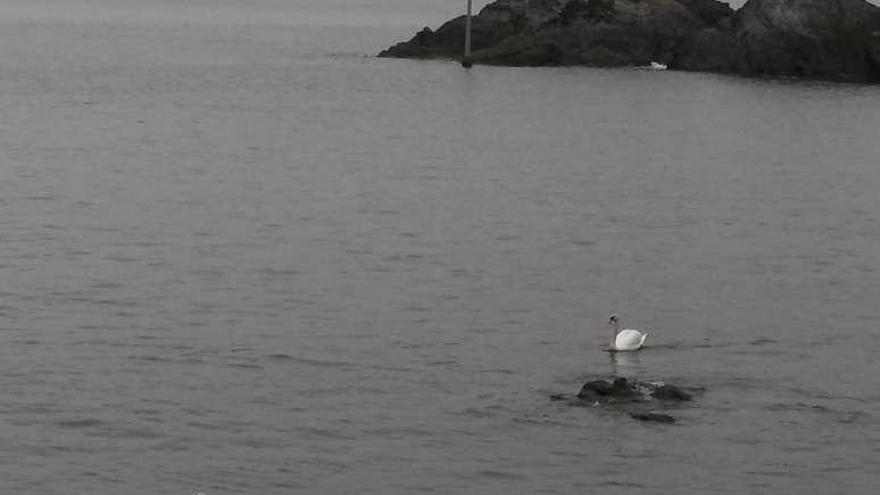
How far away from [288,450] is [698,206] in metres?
31.0

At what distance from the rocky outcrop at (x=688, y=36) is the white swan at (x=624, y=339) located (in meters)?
66.7

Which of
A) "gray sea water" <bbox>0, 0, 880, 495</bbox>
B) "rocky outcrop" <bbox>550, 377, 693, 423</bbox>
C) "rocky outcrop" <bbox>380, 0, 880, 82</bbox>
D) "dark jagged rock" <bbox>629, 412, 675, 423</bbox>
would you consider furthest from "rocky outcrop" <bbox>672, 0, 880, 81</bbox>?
"dark jagged rock" <bbox>629, 412, 675, 423</bbox>

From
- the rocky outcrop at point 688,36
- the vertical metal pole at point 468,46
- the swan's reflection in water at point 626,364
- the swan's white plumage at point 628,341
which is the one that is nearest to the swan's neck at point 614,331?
the swan's white plumage at point 628,341

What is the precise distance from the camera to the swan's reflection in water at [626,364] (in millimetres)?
35188

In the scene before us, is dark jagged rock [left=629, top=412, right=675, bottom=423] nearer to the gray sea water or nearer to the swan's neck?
the gray sea water

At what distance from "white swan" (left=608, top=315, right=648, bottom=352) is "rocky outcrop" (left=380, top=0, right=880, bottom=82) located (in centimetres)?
6669

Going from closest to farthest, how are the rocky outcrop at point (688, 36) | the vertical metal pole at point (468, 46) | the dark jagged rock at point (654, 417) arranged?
the dark jagged rock at point (654, 417), the rocky outcrop at point (688, 36), the vertical metal pole at point (468, 46)

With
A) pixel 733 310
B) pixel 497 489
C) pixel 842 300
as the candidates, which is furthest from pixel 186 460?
pixel 842 300

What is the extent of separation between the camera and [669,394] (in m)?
32.9

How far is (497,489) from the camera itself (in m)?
28.4

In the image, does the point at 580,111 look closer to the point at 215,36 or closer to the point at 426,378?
the point at 426,378

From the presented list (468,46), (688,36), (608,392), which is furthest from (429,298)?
(688,36)

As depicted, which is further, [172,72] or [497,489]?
[172,72]

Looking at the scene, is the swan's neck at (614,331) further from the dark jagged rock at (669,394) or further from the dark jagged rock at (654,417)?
the dark jagged rock at (654,417)
